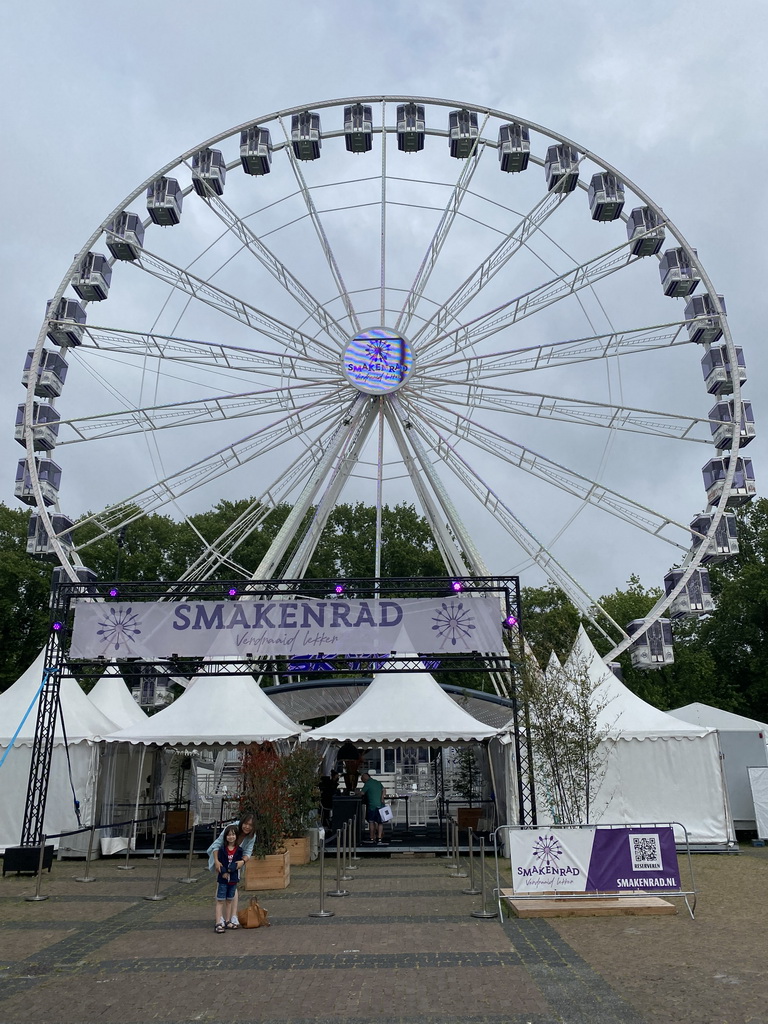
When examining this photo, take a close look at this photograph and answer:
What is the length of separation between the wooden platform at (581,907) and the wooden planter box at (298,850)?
6524mm

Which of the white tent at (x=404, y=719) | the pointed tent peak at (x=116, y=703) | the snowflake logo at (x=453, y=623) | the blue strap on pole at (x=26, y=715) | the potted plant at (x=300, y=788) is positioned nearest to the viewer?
the potted plant at (x=300, y=788)

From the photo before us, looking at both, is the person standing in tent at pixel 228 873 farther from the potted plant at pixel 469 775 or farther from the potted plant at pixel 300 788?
the potted plant at pixel 469 775

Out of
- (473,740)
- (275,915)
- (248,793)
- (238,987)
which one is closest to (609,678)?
(473,740)

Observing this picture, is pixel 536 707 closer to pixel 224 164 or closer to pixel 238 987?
pixel 238 987

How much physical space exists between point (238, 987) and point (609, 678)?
13237 mm

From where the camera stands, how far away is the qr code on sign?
9.91 metres

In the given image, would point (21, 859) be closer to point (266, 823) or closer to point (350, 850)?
point (266, 823)

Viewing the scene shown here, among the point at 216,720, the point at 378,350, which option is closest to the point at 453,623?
the point at 216,720

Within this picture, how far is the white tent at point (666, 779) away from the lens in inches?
688

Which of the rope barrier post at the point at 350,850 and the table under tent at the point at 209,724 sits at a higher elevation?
the table under tent at the point at 209,724

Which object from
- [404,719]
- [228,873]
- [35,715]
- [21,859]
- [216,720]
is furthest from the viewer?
[35,715]

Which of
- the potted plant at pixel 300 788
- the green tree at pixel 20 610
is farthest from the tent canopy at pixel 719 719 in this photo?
the green tree at pixel 20 610

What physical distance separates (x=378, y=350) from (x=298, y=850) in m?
11.2

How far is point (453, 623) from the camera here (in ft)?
51.2
